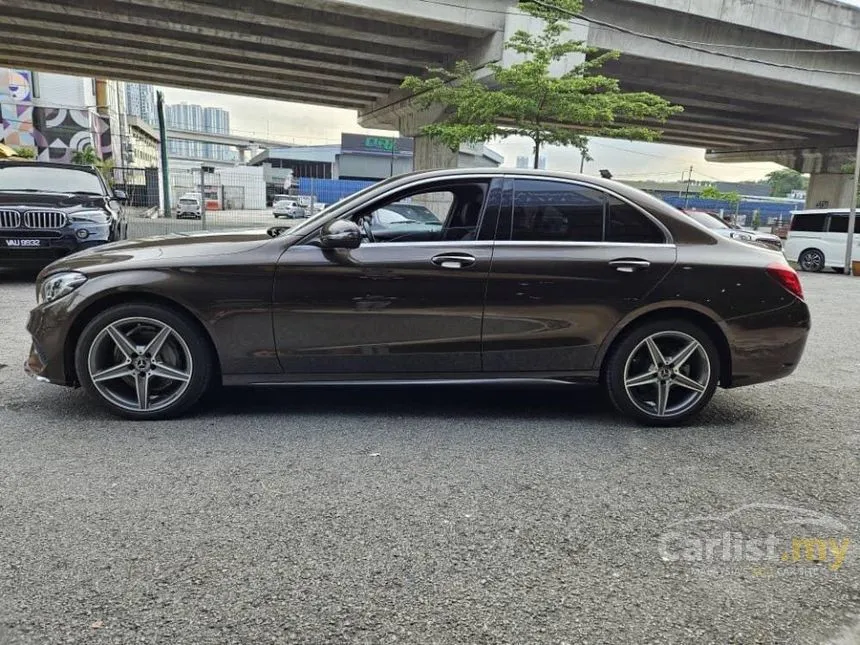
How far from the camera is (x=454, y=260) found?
12.3 feet

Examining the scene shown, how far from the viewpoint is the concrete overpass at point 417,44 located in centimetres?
1858

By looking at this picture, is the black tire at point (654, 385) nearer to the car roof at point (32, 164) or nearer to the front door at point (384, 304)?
the front door at point (384, 304)

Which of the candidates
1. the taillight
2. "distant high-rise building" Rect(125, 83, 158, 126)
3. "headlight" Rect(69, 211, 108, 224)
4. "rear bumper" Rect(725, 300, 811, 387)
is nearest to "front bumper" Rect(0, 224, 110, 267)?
"headlight" Rect(69, 211, 108, 224)

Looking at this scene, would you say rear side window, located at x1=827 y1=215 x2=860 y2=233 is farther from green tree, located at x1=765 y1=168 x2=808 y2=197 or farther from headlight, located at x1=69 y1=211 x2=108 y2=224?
green tree, located at x1=765 y1=168 x2=808 y2=197

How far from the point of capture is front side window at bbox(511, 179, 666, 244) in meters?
3.90

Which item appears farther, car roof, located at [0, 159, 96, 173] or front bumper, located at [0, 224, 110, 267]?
car roof, located at [0, 159, 96, 173]

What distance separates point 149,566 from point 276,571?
0.48m

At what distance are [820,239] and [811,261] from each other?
Answer: 2.23 feet

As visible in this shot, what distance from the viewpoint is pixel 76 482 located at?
297 centimetres

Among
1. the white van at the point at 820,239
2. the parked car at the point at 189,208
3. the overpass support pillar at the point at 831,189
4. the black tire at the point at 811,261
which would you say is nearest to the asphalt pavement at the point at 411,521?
the white van at the point at 820,239

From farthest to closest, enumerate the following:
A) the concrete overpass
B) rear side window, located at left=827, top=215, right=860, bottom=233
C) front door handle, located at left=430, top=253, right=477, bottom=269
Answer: the concrete overpass, rear side window, located at left=827, top=215, right=860, bottom=233, front door handle, located at left=430, top=253, right=477, bottom=269

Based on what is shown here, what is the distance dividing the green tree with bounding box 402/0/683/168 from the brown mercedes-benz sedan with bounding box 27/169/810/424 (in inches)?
501

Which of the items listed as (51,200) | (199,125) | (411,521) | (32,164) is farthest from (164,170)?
(199,125)

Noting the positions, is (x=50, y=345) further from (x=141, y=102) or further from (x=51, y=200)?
(x=141, y=102)
